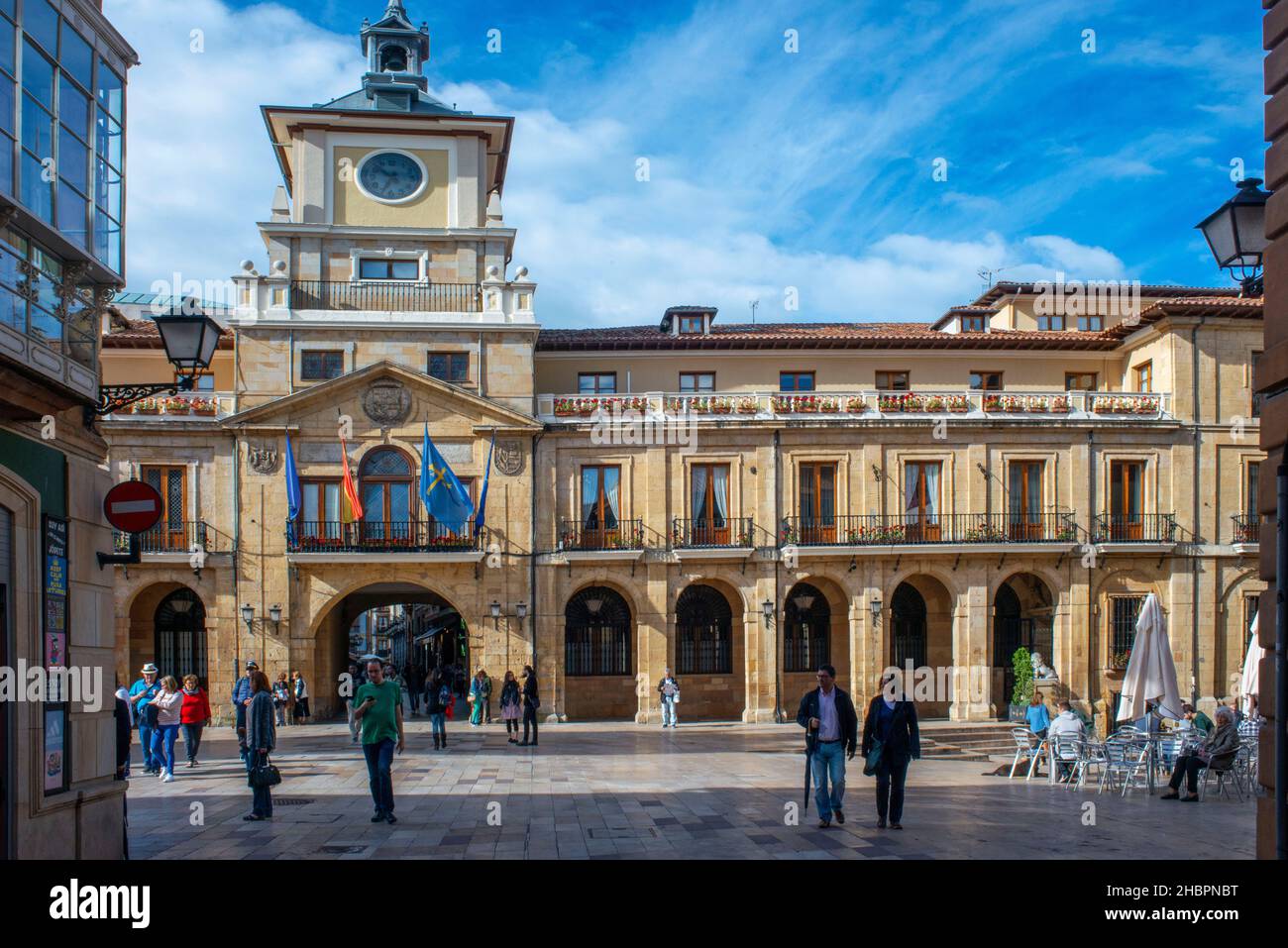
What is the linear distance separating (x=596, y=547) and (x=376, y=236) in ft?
35.0

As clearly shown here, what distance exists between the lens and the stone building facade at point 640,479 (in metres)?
32.1

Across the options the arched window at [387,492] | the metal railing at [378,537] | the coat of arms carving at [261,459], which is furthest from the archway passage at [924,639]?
the coat of arms carving at [261,459]

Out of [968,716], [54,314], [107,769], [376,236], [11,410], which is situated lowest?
[968,716]

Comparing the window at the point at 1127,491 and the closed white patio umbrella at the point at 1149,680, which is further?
the window at the point at 1127,491

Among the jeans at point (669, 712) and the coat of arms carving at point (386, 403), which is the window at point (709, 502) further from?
the coat of arms carving at point (386, 403)

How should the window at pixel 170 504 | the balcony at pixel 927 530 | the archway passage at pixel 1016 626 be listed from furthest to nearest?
the archway passage at pixel 1016 626
the balcony at pixel 927 530
the window at pixel 170 504

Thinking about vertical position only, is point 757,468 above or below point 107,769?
above

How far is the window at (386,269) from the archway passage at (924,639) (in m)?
16.6

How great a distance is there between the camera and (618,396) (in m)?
33.2

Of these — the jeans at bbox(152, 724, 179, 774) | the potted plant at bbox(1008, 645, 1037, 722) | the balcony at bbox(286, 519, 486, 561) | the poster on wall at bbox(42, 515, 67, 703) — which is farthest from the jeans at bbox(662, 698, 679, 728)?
the poster on wall at bbox(42, 515, 67, 703)
